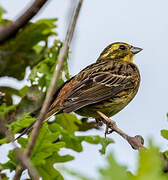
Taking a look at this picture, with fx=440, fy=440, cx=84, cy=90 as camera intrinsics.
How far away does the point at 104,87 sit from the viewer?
17.8 ft

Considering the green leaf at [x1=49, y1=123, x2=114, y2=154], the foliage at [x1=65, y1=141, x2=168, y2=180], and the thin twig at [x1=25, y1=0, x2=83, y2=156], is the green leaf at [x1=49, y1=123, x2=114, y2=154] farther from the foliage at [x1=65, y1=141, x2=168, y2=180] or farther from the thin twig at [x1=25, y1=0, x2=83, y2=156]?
the foliage at [x1=65, y1=141, x2=168, y2=180]

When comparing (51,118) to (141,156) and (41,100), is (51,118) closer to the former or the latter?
(41,100)

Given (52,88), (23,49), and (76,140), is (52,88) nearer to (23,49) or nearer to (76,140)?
(23,49)

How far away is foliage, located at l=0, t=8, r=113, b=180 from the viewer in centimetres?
245

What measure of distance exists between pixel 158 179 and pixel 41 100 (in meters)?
2.37

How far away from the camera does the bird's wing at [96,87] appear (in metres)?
4.75

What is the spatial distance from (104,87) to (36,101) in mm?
2279

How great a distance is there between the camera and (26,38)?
7.68ft

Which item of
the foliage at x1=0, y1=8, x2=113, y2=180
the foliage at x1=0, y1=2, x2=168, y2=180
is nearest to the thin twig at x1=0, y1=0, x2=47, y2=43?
the foliage at x1=0, y1=2, x2=168, y2=180

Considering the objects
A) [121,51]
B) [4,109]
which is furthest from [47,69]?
[121,51]

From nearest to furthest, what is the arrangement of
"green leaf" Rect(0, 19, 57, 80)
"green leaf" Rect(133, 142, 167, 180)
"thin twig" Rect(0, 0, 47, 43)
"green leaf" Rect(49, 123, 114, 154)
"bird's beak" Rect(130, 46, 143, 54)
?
1. "green leaf" Rect(133, 142, 167, 180)
2. "thin twig" Rect(0, 0, 47, 43)
3. "green leaf" Rect(0, 19, 57, 80)
4. "green leaf" Rect(49, 123, 114, 154)
5. "bird's beak" Rect(130, 46, 143, 54)

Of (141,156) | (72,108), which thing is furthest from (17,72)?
(141,156)

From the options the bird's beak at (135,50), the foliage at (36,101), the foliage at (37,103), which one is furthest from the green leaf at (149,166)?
the bird's beak at (135,50)

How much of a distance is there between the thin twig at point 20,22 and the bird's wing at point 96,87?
2.91 metres
